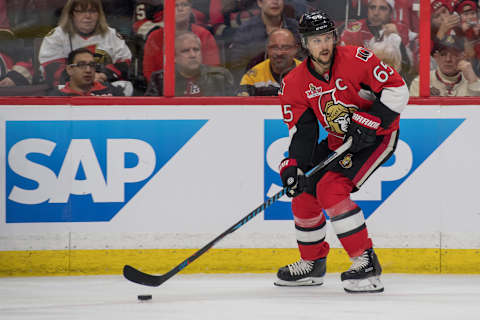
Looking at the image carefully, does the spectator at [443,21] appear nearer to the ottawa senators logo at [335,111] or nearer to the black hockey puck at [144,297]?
the ottawa senators logo at [335,111]

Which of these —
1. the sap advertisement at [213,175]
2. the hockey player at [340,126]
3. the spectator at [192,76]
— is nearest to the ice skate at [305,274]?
the hockey player at [340,126]

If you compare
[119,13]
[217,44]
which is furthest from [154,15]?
[217,44]

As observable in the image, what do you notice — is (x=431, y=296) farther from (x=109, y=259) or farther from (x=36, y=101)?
(x=36, y=101)

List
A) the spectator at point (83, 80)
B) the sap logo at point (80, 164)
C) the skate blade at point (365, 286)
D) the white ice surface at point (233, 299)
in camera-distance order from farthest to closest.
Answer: the spectator at point (83, 80) → the sap logo at point (80, 164) → the skate blade at point (365, 286) → the white ice surface at point (233, 299)

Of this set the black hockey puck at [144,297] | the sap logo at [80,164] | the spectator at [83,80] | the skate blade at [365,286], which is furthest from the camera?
the spectator at [83,80]

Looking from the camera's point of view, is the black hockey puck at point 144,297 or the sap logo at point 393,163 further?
the sap logo at point 393,163

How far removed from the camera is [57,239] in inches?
146

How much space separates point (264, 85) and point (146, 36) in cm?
62

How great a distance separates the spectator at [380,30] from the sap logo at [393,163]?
0.31 m

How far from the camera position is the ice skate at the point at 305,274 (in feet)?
11.1

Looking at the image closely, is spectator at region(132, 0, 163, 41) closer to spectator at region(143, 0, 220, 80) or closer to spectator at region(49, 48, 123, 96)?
spectator at region(143, 0, 220, 80)

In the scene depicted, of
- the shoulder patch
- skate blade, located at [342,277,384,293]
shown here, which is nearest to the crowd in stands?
the shoulder patch

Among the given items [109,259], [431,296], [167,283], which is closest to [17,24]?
[109,259]

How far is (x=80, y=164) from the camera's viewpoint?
3.71 meters
